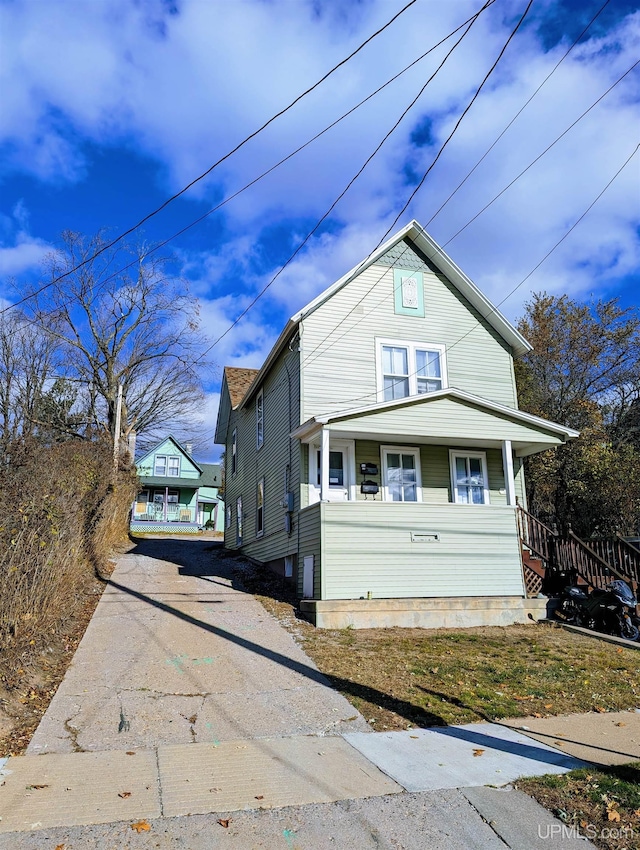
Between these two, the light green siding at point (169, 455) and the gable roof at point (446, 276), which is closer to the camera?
the gable roof at point (446, 276)

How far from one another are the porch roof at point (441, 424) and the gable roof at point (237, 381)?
8.94 meters

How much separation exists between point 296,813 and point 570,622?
31.6 ft

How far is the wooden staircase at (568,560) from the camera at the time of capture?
13.3 m

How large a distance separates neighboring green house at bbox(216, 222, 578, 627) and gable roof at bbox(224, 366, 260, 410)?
4336 millimetres

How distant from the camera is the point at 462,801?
473 cm

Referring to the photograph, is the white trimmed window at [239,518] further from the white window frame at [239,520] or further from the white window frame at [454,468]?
the white window frame at [454,468]

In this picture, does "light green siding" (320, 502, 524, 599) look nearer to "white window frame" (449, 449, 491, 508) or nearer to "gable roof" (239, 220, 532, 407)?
"white window frame" (449, 449, 491, 508)

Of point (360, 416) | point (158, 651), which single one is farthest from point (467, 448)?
point (158, 651)

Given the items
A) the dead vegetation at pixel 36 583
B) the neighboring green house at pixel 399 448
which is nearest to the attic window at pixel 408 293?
the neighboring green house at pixel 399 448

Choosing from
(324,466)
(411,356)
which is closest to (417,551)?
(324,466)

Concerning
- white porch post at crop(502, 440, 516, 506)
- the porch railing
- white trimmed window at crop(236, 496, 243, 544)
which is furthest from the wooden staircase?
the porch railing

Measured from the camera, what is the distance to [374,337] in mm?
15266

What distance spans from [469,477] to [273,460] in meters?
5.20

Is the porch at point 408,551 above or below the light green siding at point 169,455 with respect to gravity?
below
